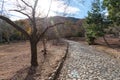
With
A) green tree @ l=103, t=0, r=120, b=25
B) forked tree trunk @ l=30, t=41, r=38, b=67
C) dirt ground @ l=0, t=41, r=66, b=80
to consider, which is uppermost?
green tree @ l=103, t=0, r=120, b=25

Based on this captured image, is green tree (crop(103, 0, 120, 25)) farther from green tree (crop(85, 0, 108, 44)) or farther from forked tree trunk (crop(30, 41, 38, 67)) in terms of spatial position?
green tree (crop(85, 0, 108, 44))

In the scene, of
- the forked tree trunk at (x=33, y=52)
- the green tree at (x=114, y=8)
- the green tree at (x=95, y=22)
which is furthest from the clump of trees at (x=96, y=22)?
the forked tree trunk at (x=33, y=52)

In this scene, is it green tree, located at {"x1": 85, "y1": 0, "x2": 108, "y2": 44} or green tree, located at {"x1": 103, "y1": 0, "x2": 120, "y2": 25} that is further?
green tree, located at {"x1": 85, "y1": 0, "x2": 108, "y2": 44}

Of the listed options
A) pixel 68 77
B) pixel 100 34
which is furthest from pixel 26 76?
pixel 100 34

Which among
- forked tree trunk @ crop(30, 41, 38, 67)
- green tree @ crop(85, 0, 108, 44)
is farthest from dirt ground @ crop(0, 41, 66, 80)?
green tree @ crop(85, 0, 108, 44)

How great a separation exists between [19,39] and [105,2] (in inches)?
3330

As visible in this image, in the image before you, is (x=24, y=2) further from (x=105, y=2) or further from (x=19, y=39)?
(x=19, y=39)

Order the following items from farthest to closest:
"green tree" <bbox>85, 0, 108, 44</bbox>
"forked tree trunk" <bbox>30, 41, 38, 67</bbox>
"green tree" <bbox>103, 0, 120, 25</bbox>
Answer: "green tree" <bbox>85, 0, 108, 44</bbox> → "green tree" <bbox>103, 0, 120, 25</bbox> → "forked tree trunk" <bbox>30, 41, 38, 67</bbox>

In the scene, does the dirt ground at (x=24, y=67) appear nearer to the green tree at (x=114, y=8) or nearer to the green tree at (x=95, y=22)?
the green tree at (x=114, y=8)

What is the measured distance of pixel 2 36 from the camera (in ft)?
339

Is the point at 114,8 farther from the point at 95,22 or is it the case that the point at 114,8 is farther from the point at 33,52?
the point at 95,22

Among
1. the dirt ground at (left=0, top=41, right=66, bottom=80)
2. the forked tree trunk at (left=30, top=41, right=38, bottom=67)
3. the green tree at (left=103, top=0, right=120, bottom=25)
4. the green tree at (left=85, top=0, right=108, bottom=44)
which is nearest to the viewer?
the dirt ground at (left=0, top=41, right=66, bottom=80)

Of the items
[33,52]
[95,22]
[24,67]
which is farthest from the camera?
[95,22]

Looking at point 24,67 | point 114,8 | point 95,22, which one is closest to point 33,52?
point 24,67
